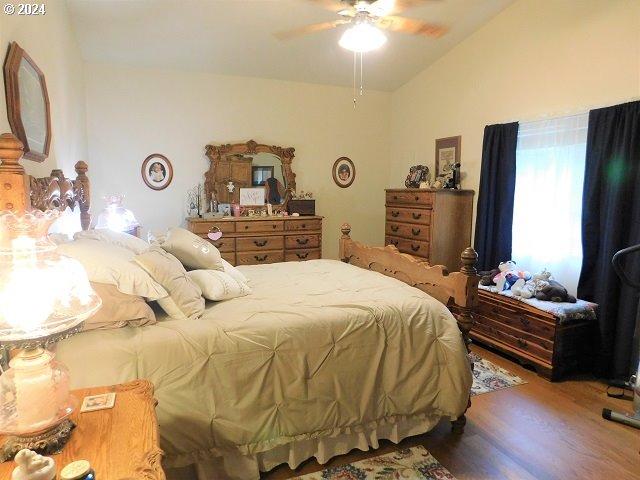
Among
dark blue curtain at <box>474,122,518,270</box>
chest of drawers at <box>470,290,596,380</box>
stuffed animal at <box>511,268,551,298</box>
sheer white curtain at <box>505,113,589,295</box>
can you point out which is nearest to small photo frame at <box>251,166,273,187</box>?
dark blue curtain at <box>474,122,518,270</box>

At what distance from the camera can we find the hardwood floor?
1941mm

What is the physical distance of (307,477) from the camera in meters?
1.88

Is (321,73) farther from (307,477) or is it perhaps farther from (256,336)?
(307,477)

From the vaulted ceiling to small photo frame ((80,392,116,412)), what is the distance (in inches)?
96.5

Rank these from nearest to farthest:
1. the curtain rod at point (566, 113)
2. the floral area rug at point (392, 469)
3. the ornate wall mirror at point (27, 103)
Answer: the ornate wall mirror at point (27, 103)
the floral area rug at point (392, 469)
the curtain rod at point (566, 113)

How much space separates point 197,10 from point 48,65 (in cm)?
129

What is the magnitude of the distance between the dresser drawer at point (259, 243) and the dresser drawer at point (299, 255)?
4.7 inches

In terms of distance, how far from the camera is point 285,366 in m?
1.78

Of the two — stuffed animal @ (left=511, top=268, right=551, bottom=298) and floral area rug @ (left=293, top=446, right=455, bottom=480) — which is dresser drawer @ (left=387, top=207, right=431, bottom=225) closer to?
stuffed animal @ (left=511, top=268, right=551, bottom=298)

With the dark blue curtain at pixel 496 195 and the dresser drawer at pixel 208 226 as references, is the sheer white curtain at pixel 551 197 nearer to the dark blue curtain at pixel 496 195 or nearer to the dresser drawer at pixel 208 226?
the dark blue curtain at pixel 496 195

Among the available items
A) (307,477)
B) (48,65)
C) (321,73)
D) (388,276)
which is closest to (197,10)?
(48,65)

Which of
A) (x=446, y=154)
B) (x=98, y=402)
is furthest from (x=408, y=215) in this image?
(x=98, y=402)

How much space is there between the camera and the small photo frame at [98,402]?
3.84 feet

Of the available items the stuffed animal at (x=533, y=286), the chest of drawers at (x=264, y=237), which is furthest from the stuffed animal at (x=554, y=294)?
the chest of drawers at (x=264, y=237)
